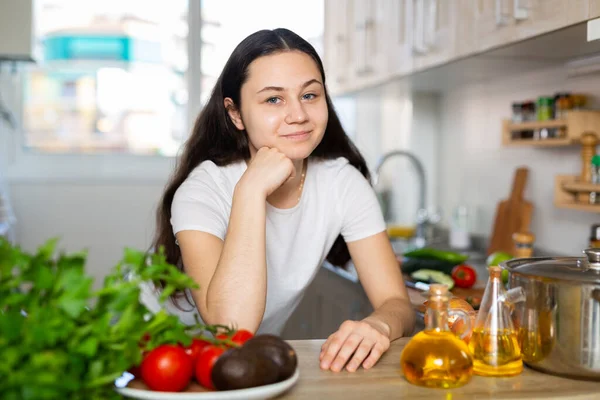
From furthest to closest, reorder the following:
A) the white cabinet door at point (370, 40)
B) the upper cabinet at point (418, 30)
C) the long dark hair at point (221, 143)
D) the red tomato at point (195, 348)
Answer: the white cabinet door at point (370, 40), the upper cabinet at point (418, 30), the long dark hair at point (221, 143), the red tomato at point (195, 348)

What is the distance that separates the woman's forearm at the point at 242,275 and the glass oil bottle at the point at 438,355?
37cm

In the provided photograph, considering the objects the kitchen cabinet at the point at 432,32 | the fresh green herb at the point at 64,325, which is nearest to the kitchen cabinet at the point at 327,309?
the kitchen cabinet at the point at 432,32

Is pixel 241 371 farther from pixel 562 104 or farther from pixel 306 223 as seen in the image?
pixel 562 104

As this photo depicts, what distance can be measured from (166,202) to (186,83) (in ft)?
7.83

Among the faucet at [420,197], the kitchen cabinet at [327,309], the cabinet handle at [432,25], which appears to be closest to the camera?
the kitchen cabinet at [327,309]

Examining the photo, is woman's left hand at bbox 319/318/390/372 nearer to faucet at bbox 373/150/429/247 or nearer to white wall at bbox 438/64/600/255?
white wall at bbox 438/64/600/255

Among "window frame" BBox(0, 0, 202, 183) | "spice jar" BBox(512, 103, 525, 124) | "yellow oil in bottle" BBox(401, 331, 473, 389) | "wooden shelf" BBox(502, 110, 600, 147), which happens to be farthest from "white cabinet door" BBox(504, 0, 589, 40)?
"window frame" BBox(0, 0, 202, 183)

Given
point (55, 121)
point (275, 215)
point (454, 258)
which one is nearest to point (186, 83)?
point (55, 121)

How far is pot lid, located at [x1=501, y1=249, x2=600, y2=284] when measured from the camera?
0.97 metres

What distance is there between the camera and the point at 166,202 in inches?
67.3

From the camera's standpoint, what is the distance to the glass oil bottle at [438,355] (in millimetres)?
954

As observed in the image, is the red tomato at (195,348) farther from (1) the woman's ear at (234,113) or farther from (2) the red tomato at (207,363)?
(1) the woman's ear at (234,113)

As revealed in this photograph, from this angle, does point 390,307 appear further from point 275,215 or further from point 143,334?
point 143,334

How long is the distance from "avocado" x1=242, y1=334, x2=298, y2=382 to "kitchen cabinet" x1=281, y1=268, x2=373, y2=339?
121 cm
